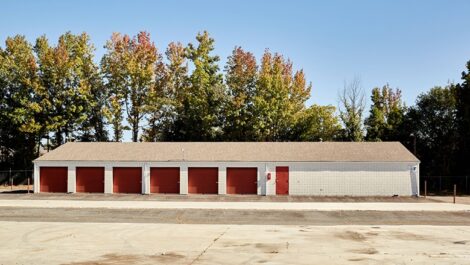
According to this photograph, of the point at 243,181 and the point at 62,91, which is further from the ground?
the point at 62,91

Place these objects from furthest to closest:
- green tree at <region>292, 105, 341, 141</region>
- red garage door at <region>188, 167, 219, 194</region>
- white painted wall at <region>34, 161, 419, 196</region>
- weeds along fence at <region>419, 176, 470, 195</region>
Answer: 1. green tree at <region>292, 105, 341, 141</region>
2. weeds along fence at <region>419, 176, 470, 195</region>
3. red garage door at <region>188, 167, 219, 194</region>
4. white painted wall at <region>34, 161, 419, 196</region>

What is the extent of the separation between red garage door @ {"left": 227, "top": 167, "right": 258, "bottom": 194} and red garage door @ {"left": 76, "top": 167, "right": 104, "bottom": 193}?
10857 millimetres

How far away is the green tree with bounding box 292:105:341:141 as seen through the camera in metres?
64.0

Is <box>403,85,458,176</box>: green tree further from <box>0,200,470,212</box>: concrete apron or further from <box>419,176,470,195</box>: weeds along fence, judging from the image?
<box>0,200,470,212</box>: concrete apron

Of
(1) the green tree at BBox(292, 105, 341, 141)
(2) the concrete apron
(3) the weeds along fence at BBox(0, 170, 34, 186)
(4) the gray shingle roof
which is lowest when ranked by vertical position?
(2) the concrete apron

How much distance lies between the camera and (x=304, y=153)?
44.8m

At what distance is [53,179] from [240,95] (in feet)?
86.4

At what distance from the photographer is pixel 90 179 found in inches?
1752

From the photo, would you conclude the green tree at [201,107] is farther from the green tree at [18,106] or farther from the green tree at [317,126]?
the green tree at [18,106]

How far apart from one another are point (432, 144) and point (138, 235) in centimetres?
4470

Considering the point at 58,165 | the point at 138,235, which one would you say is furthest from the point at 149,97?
the point at 138,235

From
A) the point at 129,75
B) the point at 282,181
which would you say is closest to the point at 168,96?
the point at 129,75

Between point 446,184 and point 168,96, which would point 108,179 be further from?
point 446,184

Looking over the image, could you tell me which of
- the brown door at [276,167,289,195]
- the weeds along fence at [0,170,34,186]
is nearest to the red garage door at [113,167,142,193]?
the brown door at [276,167,289,195]
